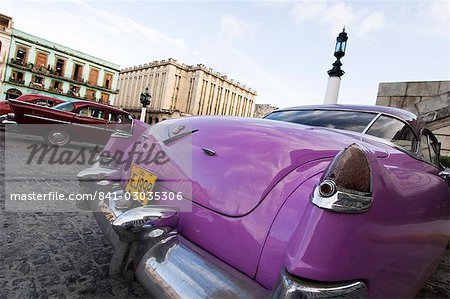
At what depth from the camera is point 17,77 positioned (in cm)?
3488

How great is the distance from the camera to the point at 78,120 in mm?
7824

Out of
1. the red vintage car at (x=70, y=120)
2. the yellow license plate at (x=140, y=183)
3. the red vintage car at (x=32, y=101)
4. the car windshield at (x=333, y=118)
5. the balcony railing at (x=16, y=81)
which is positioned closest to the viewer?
the yellow license plate at (x=140, y=183)

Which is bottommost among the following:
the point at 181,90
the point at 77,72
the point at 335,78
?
the point at 335,78

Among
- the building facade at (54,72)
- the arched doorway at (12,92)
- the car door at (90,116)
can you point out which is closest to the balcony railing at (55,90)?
the building facade at (54,72)

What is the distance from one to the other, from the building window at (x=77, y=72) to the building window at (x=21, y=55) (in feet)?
19.1

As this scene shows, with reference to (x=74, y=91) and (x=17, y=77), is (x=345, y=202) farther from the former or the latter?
(x=74, y=91)

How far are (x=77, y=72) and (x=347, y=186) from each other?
149ft

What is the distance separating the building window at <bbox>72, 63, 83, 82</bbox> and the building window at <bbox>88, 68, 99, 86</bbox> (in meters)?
1.19

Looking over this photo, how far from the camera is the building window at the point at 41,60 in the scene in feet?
118

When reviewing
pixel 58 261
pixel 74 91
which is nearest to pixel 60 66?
pixel 74 91

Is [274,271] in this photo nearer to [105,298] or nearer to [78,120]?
[105,298]

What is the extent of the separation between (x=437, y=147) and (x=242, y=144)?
2900 millimetres

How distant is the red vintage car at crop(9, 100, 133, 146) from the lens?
23.3 ft

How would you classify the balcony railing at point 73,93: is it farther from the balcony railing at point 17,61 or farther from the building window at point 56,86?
the balcony railing at point 17,61
